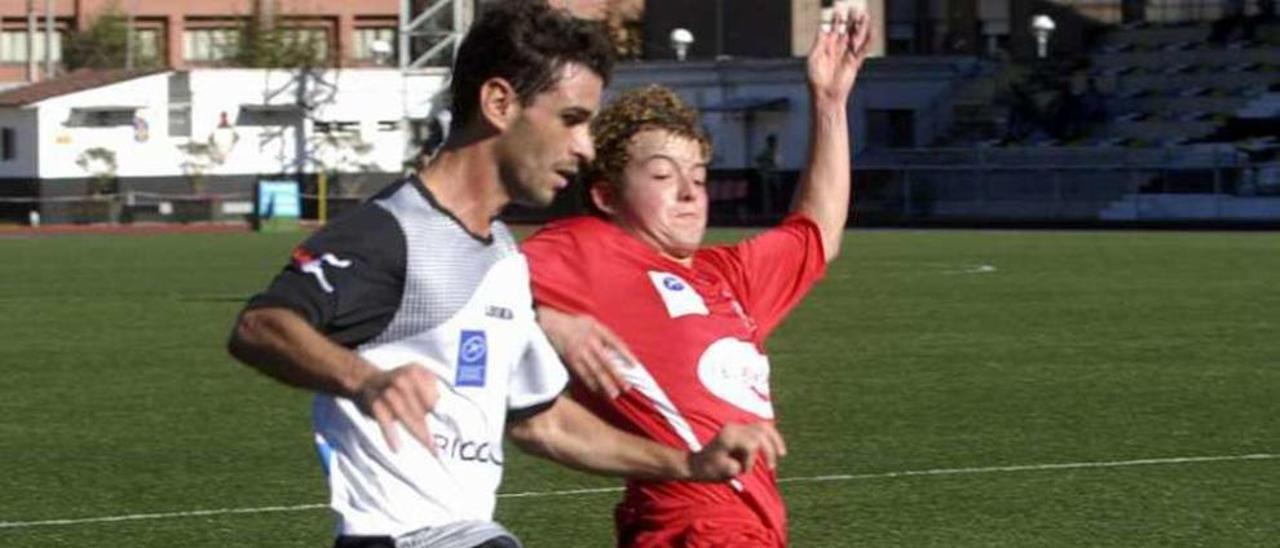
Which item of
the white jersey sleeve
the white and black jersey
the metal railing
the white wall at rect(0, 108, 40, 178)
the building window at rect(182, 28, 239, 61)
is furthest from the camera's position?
the building window at rect(182, 28, 239, 61)

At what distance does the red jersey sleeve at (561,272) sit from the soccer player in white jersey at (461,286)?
3.32 feet

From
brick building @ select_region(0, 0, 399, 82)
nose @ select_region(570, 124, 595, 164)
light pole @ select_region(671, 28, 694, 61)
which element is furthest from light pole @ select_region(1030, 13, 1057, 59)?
nose @ select_region(570, 124, 595, 164)

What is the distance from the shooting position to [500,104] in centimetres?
541

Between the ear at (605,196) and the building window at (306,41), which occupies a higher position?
the building window at (306,41)

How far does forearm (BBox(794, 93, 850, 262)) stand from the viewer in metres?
7.40

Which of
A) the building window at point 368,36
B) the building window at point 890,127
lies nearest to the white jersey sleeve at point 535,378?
the building window at point 890,127

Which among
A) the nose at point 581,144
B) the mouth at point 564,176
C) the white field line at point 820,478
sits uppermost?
the nose at point 581,144

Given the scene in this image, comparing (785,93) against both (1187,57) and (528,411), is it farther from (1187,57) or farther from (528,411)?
(528,411)

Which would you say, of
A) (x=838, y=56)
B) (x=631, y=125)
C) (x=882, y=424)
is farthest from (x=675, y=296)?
(x=882, y=424)

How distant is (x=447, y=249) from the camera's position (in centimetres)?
537

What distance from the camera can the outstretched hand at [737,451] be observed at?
5.25 meters

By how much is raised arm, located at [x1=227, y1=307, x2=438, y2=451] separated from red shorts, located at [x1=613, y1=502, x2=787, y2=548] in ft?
4.06

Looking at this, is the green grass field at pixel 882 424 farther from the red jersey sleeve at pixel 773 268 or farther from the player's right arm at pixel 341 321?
the player's right arm at pixel 341 321

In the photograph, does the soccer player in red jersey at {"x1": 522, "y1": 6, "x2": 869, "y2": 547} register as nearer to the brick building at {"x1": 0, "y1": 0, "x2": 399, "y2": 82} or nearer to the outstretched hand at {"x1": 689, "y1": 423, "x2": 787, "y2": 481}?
the outstretched hand at {"x1": 689, "y1": 423, "x2": 787, "y2": 481}
